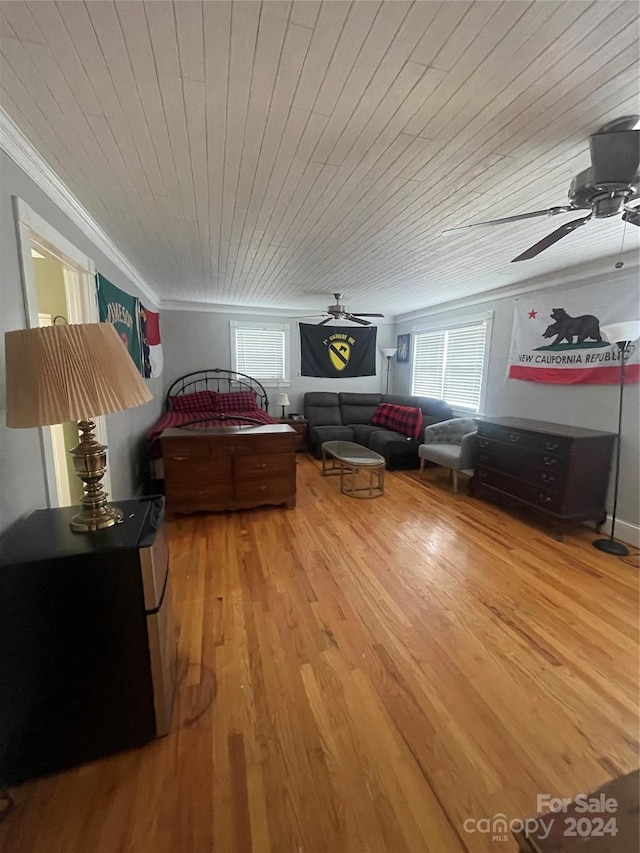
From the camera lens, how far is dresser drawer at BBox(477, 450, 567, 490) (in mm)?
2809

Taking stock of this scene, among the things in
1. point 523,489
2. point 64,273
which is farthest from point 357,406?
point 64,273

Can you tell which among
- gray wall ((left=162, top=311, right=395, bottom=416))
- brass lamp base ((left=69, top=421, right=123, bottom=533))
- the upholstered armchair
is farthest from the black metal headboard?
brass lamp base ((left=69, top=421, right=123, bottom=533))

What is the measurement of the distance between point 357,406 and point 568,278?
336cm

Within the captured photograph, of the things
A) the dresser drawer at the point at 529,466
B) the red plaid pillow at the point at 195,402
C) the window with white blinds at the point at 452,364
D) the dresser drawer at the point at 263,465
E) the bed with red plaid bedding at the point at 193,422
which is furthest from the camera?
the red plaid pillow at the point at 195,402

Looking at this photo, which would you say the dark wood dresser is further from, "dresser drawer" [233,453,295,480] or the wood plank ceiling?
"dresser drawer" [233,453,295,480]

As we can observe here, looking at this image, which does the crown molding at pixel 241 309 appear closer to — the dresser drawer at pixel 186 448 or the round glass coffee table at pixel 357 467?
the round glass coffee table at pixel 357 467

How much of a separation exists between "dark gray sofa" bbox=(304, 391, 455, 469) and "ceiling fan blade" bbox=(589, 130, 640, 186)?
3535 mm

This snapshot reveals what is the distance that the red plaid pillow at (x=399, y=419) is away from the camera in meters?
4.80

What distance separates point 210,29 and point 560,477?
3304mm

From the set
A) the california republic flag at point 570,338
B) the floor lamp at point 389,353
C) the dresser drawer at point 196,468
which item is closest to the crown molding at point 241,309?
the floor lamp at point 389,353

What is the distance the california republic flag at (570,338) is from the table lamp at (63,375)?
11.6ft

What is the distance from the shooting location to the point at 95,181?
1.75m

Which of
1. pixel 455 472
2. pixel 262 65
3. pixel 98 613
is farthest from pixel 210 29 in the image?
pixel 455 472

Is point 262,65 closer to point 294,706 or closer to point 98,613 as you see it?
point 98,613
